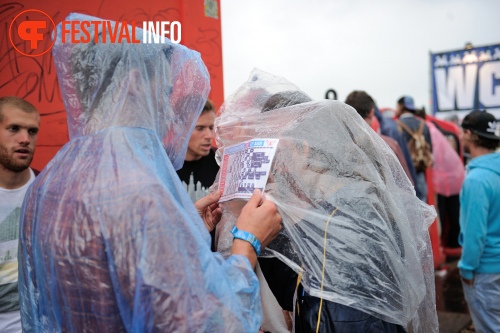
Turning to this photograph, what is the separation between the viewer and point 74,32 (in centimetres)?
142

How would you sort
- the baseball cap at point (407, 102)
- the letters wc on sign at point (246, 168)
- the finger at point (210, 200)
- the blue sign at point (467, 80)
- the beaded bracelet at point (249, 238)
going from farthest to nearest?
the blue sign at point (467, 80) → the baseball cap at point (407, 102) → the finger at point (210, 200) → the letters wc on sign at point (246, 168) → the beaded bracelet at point (249, 238)

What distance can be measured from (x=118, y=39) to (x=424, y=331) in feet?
4.90

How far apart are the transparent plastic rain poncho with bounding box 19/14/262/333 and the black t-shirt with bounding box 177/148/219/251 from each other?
5.05ft

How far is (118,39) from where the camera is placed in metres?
1.37

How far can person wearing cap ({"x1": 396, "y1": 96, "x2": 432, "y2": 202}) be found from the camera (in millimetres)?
5562

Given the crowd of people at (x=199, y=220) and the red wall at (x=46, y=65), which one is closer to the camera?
the crowd of people at (x=199, y=220)

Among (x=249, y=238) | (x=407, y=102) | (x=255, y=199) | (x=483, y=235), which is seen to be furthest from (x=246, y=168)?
(x=407, y=102)

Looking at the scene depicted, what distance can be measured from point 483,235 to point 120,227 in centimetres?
248

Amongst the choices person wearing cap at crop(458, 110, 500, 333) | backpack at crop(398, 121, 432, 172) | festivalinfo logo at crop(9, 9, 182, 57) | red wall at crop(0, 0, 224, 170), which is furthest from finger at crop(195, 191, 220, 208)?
backpack at crop(398, 121, 432, 172)

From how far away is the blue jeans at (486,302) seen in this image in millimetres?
2924

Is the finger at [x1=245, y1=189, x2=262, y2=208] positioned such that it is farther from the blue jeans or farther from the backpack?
the backpack

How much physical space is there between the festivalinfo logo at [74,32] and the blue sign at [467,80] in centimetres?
652

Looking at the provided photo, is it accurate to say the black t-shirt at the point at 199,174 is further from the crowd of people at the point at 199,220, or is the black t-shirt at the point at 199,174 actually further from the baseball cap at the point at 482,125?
the baseball cap at the point at 482,125

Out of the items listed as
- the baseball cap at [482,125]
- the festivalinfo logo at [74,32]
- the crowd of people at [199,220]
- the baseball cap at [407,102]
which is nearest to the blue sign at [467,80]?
the baseball cap at [407,102]
